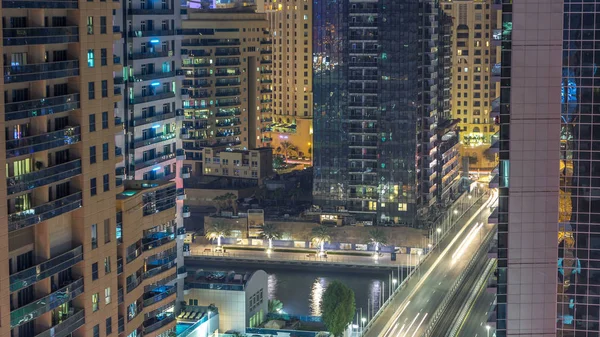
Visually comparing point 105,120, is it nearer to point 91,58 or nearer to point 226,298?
point 91,58

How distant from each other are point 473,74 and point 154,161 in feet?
252

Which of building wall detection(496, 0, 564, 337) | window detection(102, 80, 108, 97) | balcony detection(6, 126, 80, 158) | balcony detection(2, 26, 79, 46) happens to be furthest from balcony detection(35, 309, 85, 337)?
building wall detection(496, 0, 564, 337)

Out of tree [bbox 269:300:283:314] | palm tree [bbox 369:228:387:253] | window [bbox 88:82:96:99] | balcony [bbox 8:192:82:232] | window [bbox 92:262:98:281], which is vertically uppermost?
window [bbox 88:82:96:99]

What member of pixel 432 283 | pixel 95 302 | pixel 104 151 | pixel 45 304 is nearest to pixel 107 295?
pixel 95 302

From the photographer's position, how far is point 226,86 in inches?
4983

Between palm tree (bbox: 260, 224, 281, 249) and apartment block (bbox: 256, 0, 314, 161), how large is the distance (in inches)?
1545

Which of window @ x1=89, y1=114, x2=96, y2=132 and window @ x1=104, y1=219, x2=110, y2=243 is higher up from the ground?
window @ x1=89, y1=114, x2=96, y2=132

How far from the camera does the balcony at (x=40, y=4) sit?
39.2 m

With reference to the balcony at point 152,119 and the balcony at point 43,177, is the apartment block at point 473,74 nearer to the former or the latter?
the balcony at point 152,119

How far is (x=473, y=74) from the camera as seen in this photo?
13825 centimetres

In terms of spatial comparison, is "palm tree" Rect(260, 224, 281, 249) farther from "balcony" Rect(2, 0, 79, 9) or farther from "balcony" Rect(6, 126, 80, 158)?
"balcony" Rect(2, 0, 79, 9)

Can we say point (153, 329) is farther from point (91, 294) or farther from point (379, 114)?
point (379, 114)

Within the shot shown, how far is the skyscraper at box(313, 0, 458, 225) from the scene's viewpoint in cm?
9938

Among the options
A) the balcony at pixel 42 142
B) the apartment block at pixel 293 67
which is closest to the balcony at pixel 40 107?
the balcony at pixel 42 142
